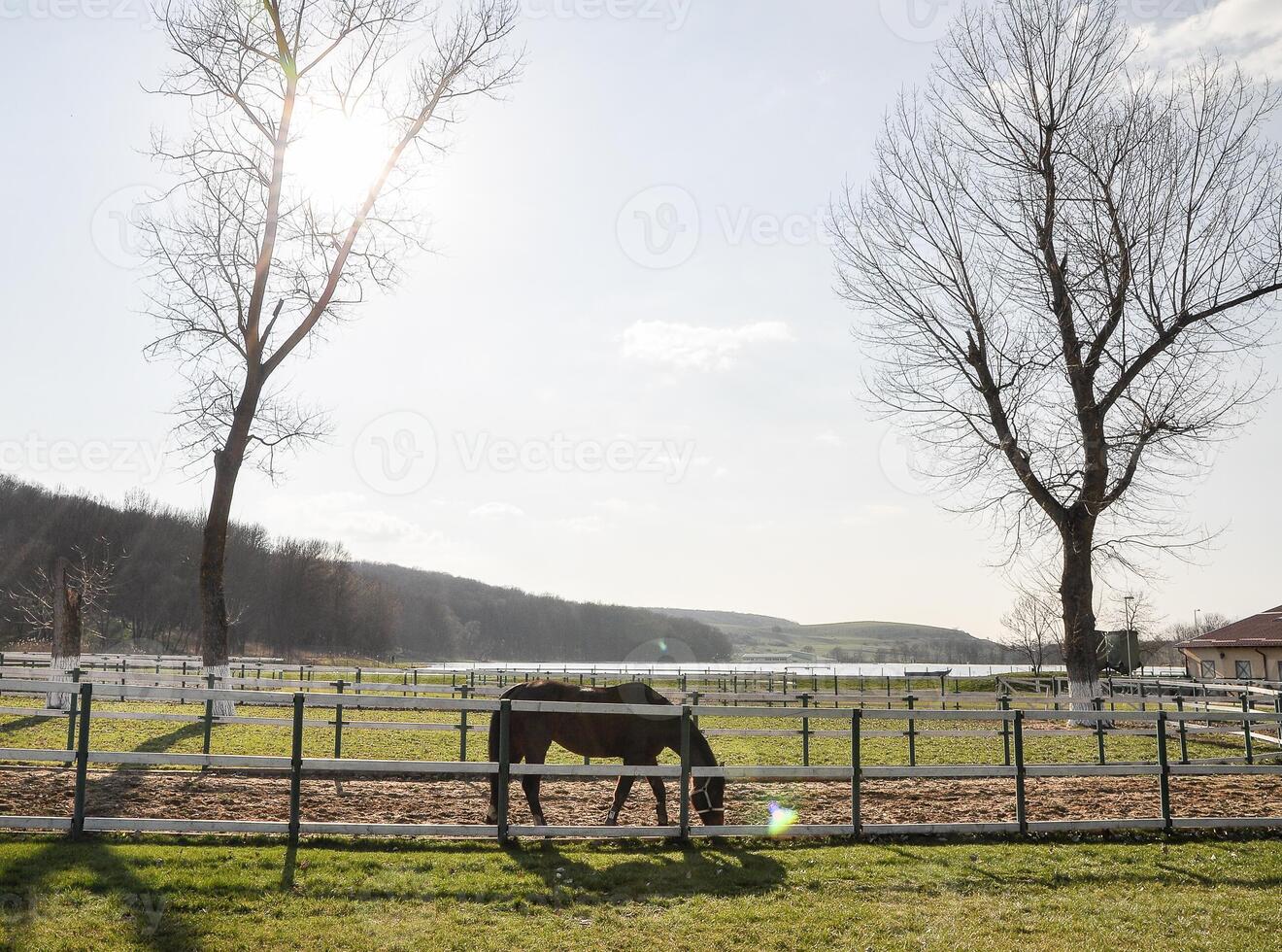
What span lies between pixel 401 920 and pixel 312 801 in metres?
4.47

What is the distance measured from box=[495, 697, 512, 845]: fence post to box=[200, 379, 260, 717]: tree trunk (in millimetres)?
11662

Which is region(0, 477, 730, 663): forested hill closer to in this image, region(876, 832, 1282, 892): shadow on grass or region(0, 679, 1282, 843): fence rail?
region(0, 679, 1282, 843): fence rail

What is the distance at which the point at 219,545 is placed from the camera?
1873cm

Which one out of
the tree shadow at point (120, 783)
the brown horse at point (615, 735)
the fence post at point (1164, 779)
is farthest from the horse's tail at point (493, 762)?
the fence post at point (1164, 779)

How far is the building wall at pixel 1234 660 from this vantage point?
149 feet

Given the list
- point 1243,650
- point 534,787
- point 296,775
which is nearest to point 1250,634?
point 1243,650

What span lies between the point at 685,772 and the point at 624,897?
216 centimetres

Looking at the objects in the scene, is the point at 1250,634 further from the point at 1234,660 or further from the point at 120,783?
the point at 120,783

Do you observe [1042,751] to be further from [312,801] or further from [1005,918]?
[312,801]

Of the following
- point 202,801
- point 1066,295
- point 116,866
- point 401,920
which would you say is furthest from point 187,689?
point 1066,295

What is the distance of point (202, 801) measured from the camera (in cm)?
964

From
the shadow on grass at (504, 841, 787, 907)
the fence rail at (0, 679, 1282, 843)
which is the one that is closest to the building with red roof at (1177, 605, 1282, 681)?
the fence rail at (0, 679, 1282, 843)

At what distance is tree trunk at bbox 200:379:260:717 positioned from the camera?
18.4m

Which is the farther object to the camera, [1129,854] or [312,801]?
[312,801]
